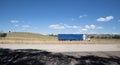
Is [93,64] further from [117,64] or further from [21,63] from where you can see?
[21,63]

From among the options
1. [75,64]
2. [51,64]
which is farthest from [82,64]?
[51,64]

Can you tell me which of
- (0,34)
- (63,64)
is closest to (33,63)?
(63,64)

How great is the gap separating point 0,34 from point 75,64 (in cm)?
7827

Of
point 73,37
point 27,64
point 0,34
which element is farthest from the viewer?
point 0,34

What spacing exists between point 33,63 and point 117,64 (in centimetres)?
630

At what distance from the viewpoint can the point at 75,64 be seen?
1136cm

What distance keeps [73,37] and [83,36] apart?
3984 mm

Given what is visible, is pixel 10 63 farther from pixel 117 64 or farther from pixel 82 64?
pixel 117 64

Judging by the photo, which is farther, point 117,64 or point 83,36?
point 83,36

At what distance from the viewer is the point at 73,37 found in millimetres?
60125

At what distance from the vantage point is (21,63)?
1130cm

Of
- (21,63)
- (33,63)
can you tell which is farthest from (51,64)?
(21,63)

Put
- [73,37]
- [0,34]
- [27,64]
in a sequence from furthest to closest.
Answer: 1. [0,34]
2. [73,37]
3. [27,64]

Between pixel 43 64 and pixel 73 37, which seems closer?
pixel 43 64
